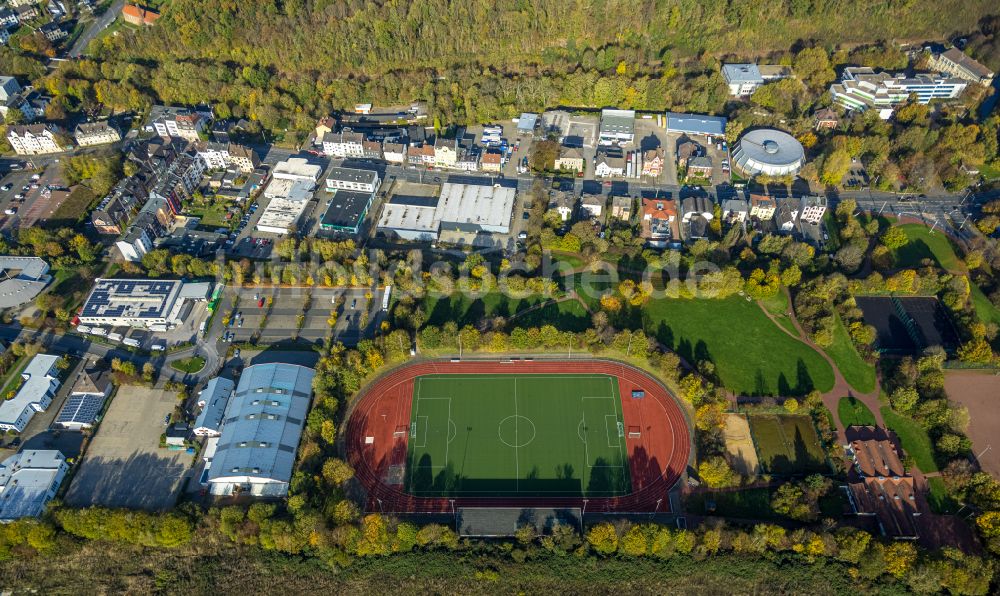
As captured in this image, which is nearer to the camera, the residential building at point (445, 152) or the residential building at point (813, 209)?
the residential building at point (813, 209)

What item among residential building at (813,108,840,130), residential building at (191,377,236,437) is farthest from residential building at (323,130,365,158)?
residential building at (813,108,840,130)

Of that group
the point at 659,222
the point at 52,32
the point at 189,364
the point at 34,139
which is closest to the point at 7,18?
the point at 52,32

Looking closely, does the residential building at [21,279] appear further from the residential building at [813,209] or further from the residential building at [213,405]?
the residential building at [813,209]

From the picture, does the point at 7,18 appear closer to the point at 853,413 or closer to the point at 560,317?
the point at 560,317

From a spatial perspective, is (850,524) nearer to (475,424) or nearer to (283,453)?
(475,424)

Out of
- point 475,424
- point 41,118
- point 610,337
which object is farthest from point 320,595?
point 41,118

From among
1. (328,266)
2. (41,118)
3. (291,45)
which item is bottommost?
(328,266)

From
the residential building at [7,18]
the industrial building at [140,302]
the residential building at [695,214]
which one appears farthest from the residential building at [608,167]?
the residential building at [7,18]
